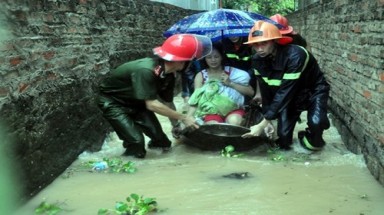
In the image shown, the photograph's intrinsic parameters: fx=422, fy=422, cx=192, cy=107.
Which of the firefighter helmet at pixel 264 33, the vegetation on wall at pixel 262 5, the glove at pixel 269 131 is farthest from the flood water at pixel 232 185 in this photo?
the vegetation on wall at pixel 262 5

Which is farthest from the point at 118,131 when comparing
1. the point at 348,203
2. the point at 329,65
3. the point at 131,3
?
the point at 329,65

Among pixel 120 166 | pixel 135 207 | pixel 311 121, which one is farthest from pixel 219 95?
pixel 135 207

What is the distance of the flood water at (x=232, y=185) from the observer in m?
3.25

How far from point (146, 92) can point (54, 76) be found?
2.92 ft

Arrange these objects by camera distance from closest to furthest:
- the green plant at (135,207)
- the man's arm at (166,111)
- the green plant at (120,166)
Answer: the green plant at (135,207) < the green plant at (120,166) < the man's arm at (166,111)

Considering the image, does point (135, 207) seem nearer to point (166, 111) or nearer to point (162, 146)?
point (166, 111)

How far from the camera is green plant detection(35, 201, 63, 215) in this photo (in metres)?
3.17

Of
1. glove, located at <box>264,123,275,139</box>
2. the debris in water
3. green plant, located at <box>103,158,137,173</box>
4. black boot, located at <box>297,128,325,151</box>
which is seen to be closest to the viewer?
the debris in water

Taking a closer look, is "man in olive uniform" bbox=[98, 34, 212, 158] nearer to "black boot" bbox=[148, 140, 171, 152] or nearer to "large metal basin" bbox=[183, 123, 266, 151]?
"black boot" bbox=[148, 140, 171, 152]

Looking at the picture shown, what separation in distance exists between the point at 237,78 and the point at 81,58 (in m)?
1.81

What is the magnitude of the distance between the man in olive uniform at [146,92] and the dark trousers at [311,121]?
1.07m

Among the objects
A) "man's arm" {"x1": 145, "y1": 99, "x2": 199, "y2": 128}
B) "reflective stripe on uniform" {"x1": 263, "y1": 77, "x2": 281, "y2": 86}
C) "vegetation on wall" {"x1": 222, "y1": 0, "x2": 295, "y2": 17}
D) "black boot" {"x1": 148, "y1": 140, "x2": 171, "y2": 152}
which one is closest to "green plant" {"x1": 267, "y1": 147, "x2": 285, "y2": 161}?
"reflective stripe on uniform" {"x1": 263, "y1": 77, "x2": 281, "y2": 86}

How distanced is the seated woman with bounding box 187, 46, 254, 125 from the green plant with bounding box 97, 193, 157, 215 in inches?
68.3

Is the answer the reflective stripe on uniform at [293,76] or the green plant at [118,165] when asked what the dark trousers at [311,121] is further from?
the green plant at [118,165]
